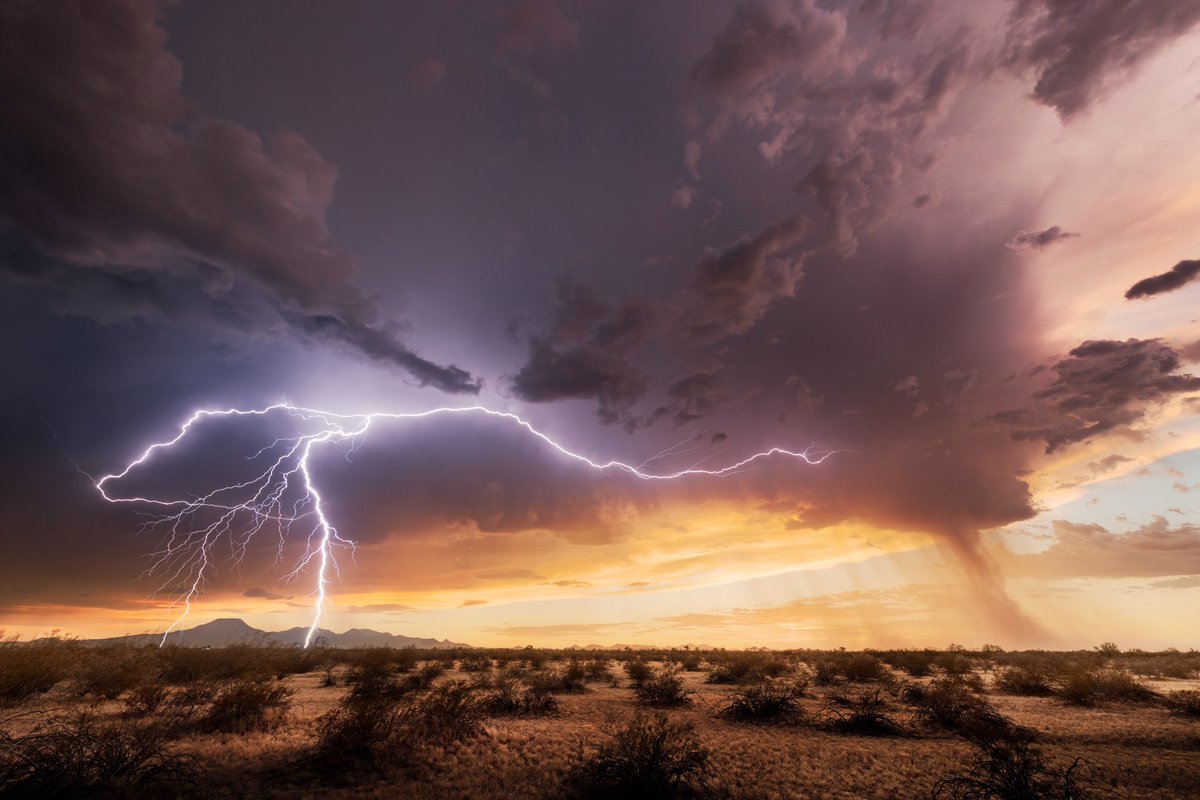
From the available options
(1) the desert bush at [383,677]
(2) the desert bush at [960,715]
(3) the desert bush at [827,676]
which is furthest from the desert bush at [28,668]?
(3) the desert bush at [827,676]

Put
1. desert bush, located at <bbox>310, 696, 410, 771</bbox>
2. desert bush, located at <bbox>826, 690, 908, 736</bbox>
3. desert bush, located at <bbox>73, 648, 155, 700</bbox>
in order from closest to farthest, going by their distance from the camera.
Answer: desert bush, located at <bbox>310, 696, 410, 771</bbox> < desert bush, located at <bbox>826, 690, 908, 736</bbox> < desert bush, located at <bbox>73, 648, 155, 700</bbox>

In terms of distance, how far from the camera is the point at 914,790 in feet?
27.3

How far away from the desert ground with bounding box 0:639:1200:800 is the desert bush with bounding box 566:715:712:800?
0.10 ft

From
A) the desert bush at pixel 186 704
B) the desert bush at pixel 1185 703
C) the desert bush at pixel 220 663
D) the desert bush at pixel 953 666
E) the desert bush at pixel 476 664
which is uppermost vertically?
the desert bush at pixel 220 663

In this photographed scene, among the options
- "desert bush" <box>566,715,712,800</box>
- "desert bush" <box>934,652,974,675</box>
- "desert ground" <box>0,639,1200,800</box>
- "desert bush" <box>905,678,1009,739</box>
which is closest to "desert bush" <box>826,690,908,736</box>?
"desert ground" <box>0,639,1200,800</box>

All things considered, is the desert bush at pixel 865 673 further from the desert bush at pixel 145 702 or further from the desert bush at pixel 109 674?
the desert bush at pixel 109 674

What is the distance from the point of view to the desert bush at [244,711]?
10586mm

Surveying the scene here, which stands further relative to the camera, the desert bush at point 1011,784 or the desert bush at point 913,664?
the desert bush at point 913,664

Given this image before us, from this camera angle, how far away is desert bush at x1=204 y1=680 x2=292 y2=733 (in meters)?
10.6

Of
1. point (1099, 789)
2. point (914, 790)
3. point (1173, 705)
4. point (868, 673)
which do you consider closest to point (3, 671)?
point (914, 790)

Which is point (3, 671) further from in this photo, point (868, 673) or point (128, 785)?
point (868, 673)

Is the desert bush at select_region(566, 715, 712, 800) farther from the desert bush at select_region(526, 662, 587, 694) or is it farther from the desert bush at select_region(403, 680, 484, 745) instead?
the desert bush at select_region(526, 662, 587, 694)

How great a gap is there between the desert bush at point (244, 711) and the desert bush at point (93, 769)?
2751 millimetres

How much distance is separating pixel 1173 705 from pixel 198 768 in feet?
80.8
